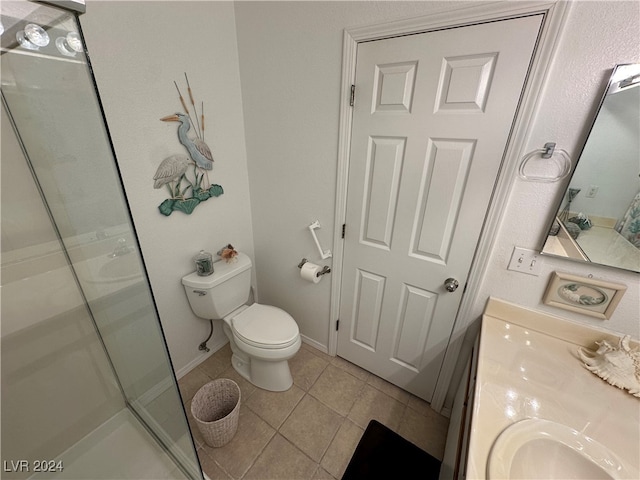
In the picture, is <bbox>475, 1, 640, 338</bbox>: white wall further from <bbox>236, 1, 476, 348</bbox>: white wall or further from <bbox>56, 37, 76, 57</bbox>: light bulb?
<bbox>56, 37, 76, 57</bbox>: light bulb

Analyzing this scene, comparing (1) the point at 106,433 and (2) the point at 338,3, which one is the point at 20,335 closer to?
(1) the point at 106,433

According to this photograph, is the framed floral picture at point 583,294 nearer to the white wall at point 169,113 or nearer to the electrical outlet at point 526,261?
the electrical outlet at point 526,261

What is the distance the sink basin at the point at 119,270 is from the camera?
954mm

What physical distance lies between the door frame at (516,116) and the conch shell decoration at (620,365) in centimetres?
43

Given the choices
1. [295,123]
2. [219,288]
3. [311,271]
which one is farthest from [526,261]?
[219,288]

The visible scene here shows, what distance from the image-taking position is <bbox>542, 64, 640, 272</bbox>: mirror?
30.3 inches

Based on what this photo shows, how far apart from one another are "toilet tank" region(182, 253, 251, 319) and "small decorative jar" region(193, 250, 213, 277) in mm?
26

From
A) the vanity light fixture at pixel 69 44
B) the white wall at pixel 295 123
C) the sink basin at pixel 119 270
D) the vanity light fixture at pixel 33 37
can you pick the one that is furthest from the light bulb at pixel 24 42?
the white wall at pixel 295 123

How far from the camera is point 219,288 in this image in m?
1.56

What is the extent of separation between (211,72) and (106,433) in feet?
6.64

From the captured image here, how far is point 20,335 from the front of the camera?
994 millimetres

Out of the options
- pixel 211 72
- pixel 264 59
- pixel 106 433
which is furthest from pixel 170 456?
pixel 264 59

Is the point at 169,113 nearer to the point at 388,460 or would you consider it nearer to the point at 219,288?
the point at 219,288

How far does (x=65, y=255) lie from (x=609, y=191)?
6.76 ft
